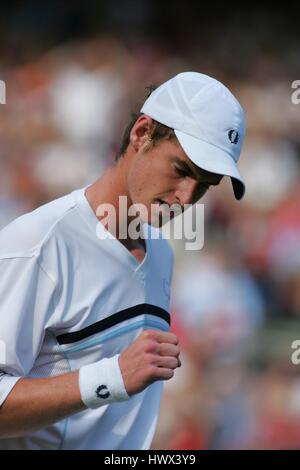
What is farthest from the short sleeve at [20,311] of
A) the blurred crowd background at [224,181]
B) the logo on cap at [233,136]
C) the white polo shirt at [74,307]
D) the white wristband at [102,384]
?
the blurred crowd background at [224,181]

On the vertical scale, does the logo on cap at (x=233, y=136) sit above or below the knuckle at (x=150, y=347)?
above

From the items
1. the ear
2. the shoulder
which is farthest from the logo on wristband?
the ear

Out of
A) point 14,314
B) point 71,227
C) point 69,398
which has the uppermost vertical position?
point 71,227

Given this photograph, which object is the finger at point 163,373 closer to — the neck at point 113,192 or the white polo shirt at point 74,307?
the white polo shirt at point 74,307

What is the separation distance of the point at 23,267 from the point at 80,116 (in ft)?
12.1

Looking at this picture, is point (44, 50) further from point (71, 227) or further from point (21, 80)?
point (71, 227)

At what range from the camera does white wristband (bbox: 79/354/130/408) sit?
182cm

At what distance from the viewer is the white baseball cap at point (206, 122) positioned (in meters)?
1.97

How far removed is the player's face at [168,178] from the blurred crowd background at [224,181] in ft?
7.61

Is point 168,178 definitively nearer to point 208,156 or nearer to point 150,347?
point 208,156

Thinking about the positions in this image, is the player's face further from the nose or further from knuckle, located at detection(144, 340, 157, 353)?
knuckle, located at detection(144, 340, 157, 353)

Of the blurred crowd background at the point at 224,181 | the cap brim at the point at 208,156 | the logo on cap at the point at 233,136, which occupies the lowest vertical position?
the blurred crowd background at the point at 224,181
